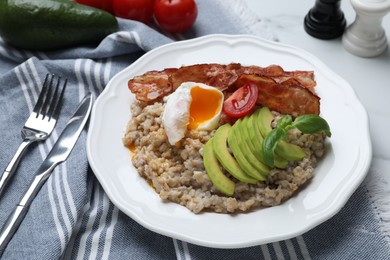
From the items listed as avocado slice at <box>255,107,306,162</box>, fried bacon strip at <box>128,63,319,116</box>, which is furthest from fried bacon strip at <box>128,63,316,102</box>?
avocado slice at <box>255,107,306,162</box>

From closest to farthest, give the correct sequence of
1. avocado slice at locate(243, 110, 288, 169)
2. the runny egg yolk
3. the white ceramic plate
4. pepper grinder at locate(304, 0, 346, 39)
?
1. the white ceramic plate
2. avocado slice at locate(243, 110, 288, 169)
3. the runny egg yolk
4. pepper grinder at locate(304, 0, 346, 39)

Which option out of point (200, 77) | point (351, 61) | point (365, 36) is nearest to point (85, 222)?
point (200, 77)

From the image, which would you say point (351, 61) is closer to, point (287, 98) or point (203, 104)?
point (287, 98)

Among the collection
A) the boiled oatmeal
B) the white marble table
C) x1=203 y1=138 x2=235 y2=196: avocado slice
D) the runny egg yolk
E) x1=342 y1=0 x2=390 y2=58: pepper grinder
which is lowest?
the white marble table

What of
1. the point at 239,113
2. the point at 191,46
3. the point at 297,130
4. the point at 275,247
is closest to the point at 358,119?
the point at 297,130

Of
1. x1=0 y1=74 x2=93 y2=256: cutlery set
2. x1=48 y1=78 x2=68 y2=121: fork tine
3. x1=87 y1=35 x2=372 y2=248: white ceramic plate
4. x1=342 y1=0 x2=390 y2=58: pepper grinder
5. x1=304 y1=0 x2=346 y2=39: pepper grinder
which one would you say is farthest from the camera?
x1=304 y1=0 x2=346 y2=39: pepper grinder

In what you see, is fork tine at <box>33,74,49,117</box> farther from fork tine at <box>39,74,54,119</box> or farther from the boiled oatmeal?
the boiled oatmeal

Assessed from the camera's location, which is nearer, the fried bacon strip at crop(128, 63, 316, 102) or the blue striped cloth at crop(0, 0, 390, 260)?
the blue striped cloth at crop(0, 0, 390, 260)

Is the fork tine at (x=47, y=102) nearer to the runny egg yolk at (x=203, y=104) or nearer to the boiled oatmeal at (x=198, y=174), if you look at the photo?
the boiled oatmeal at (x=198, y=174)
